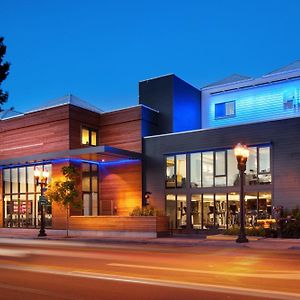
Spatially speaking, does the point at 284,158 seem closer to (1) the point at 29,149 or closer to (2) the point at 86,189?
(2) the point at 86,189

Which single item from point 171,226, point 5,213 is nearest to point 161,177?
point 171,226

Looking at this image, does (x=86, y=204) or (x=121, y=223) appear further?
(x=86, y=204)

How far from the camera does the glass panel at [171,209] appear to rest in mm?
32719

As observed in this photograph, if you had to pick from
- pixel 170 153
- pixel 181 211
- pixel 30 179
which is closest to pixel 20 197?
pixel 30 179

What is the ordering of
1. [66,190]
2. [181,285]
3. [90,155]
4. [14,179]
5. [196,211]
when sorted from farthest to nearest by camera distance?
[14,179] → [90,155] → [196,211] → [66,190] → [181,285]

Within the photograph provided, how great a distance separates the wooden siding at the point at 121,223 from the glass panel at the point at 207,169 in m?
3.91

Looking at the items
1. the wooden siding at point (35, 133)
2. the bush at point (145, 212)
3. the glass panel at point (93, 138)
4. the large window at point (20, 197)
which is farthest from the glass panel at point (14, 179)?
the bush at point (145, 212)

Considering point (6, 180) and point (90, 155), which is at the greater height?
point (90, 155)

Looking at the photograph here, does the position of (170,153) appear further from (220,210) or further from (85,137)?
(85,137)

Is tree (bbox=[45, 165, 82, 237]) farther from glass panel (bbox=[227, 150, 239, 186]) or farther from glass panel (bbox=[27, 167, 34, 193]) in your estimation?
glass panel (bbox=[227, 150, 239, 186])

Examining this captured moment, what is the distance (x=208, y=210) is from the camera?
31469 millimetres

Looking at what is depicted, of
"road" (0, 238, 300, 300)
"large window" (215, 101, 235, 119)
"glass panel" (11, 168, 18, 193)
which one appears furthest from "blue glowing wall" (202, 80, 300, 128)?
"road" (0, 238, 300, 300)

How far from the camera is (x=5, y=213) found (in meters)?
38.5

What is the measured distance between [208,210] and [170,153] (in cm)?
462
